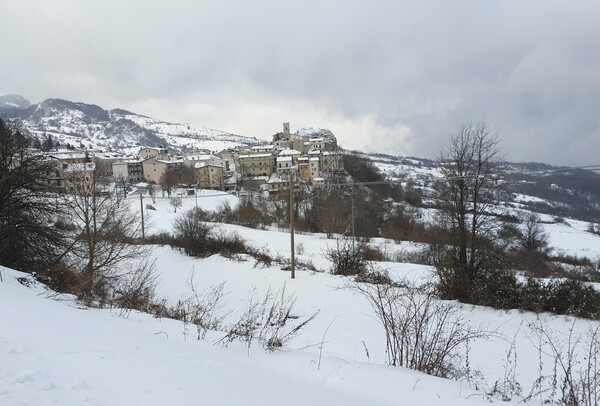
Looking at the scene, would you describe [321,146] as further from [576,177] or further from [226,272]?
[576,177]

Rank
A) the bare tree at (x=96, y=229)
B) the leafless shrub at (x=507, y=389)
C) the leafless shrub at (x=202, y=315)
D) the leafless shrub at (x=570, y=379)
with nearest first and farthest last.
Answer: the leafless shrub at (x=570, y=379) < the leafless shrub at (x=507, y=389) < the leafless shrub at (x=202, y=315) < the bare tree at (x=96, y=229)

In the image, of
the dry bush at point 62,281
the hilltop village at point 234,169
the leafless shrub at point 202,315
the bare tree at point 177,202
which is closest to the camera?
the leafless shrub at point 202,315

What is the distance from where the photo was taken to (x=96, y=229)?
1581 cm

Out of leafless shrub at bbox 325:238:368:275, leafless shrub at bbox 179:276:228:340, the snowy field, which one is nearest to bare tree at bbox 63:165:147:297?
leafless shrub at bbox 179:276:228:340

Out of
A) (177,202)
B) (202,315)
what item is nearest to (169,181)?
(177,202)

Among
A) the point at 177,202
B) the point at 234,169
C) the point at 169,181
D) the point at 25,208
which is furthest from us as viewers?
the point at 234,169

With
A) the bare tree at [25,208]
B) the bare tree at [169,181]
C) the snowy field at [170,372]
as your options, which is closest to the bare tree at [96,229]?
the bare tree at [25,208]

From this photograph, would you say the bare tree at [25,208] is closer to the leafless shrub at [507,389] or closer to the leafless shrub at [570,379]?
the leafless shrub at [507,389]

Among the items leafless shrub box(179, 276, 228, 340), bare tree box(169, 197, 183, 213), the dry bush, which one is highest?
bare tree box(169, 197, 183, 213)

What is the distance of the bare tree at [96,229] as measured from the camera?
15312mm

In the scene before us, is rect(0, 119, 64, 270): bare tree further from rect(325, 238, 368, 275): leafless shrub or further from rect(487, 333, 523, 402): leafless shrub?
rect(487, 333, 523, 402): leafless shrub

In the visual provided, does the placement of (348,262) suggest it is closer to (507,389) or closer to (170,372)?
(507,389)

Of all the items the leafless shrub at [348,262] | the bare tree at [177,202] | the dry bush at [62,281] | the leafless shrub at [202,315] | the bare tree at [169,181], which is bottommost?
the leafless shrub at [348,262]

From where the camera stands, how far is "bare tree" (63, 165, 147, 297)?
15312mm
